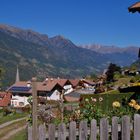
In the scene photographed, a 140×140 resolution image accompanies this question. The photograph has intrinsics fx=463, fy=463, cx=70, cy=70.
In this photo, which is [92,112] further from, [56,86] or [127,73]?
[56,86]

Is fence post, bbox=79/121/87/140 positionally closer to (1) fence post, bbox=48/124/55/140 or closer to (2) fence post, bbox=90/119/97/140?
(2) fence post, bbox=90/119/97/140

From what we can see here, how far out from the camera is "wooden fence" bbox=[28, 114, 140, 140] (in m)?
7.71

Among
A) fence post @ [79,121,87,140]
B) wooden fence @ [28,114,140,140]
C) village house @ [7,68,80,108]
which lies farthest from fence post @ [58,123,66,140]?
village house @ [7,68,80,108]

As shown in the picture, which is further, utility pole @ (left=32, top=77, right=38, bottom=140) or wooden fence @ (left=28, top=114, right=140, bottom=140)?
wooden fence @ (left=28, top=114, right=140, bottom=140)

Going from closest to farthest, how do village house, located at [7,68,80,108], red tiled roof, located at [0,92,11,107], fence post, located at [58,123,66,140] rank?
1. fence post, located at [58,123,66,140]
2. village house, located at [7,68,80,108]
3. red tiled roof, located at [0,92,11,107]

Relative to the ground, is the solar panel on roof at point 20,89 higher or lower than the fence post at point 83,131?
lower

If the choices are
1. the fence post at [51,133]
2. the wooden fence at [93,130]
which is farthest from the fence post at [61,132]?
the fence post at [51,133]

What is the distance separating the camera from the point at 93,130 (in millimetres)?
7750

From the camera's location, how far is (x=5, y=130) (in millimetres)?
21703

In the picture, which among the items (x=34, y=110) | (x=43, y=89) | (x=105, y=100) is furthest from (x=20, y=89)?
(x=34, y=110)

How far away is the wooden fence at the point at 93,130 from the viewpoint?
771 centimetres

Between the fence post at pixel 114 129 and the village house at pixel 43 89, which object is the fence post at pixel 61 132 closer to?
the fence post at pixel 114 129

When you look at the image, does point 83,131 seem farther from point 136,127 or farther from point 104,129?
point 136,127

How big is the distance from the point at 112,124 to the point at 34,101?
1.46 metres
